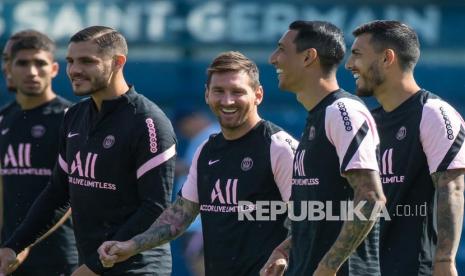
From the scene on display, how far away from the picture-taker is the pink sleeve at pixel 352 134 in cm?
583

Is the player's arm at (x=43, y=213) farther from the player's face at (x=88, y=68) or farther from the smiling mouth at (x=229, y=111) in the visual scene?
the smiling mouth at (x=229, y=111)

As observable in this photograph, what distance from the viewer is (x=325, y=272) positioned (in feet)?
19.1

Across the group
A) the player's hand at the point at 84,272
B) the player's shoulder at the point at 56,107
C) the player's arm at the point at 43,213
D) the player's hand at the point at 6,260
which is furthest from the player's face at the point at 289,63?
the player's shoulder at the point at 56,107

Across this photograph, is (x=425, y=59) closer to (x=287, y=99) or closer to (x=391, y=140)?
(x=287, y=99)

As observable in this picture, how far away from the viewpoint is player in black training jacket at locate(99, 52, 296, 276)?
666 centimetres

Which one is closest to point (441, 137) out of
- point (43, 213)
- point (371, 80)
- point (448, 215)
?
point (448, 215)

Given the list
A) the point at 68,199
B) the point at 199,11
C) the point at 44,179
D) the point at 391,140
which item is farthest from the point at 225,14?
the point at 391,140

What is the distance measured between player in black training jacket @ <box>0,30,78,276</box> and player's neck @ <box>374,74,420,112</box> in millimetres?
2789

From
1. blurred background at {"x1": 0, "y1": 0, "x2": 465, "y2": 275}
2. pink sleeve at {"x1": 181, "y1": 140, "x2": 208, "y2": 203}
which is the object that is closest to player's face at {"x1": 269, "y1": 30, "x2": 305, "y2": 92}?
pink sleeve at {"x1": 181, "y1": 140, "x2": 208, "y2": 203}

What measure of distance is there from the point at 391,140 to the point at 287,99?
6.73 meters

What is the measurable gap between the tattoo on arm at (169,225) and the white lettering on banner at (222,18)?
6508mm

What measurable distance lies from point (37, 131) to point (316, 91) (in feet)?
10.1

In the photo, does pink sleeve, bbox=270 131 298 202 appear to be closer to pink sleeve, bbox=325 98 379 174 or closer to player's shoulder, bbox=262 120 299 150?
player's shoulder, bbox=262 120 299 150

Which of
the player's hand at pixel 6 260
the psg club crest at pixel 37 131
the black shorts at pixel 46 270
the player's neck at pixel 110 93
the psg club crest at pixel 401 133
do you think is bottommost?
the black shorts at pixel 46 270
